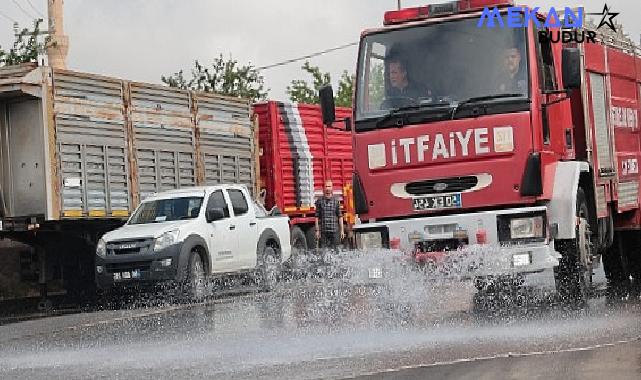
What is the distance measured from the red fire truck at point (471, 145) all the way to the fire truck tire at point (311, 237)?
548 inches

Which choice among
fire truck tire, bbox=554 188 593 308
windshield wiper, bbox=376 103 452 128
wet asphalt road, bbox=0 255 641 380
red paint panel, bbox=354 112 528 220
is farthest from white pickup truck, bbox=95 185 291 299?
fire truck tire, bbox=554 188 593 308

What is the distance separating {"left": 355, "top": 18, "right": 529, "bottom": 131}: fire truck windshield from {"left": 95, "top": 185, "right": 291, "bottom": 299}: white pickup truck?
6.89 m

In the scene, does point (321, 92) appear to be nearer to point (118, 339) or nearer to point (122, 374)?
point (118, 339)

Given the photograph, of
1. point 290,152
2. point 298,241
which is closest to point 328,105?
point 298,241

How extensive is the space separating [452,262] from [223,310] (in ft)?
17.7

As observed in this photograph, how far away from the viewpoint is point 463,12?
45.4 ft

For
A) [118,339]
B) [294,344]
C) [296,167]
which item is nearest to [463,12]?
[294,344]

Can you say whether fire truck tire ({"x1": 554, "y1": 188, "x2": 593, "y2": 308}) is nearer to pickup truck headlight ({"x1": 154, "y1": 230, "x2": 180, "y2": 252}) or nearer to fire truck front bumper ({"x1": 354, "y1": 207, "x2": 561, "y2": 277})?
fire truck front bumper ({"x1": 354, "y1": 207, "x2": 561, "y2": 277})

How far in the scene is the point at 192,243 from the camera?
20281 millimetres

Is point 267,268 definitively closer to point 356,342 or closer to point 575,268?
point 575,268

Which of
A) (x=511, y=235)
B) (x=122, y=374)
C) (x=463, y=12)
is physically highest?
(x=463, y=12)

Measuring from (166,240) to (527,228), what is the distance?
27.1 ft

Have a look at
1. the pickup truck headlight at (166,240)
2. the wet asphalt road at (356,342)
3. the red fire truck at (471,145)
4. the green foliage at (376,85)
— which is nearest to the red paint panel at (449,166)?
the red fire truck at (471,145)

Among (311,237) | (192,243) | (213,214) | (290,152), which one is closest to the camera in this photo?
(192,243)
